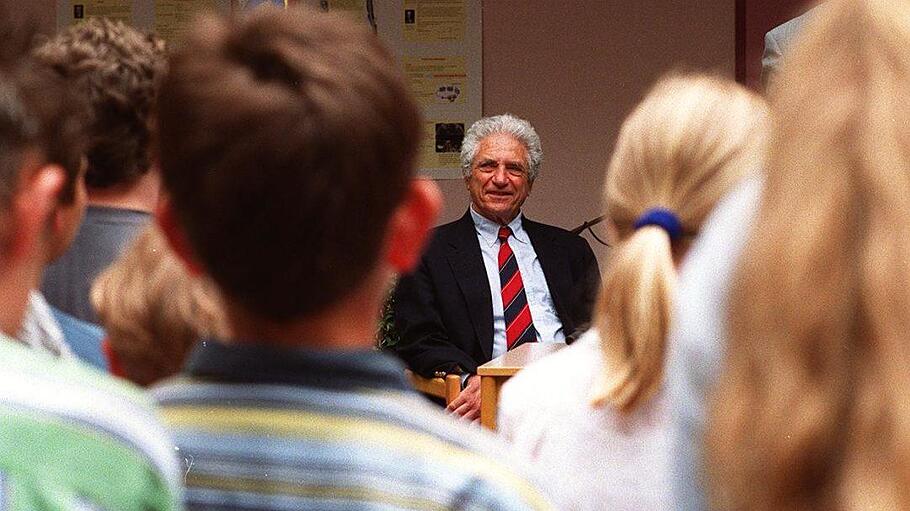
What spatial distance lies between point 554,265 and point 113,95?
3087mm

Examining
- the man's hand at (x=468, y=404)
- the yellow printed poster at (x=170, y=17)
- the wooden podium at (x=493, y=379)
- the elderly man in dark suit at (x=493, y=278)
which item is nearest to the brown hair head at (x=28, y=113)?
the wooden podium at (x=493, y=379)

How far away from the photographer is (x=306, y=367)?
978mm

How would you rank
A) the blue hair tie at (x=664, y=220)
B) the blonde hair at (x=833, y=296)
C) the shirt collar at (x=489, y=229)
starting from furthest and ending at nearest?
the shirt collar at (x=489, y=229) → the blue hair tie at (x=664, y=220) → the blonde hair at (x=833, y=296)

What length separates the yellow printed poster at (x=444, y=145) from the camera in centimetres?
611

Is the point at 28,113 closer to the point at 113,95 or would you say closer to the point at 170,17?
the point at 113,95

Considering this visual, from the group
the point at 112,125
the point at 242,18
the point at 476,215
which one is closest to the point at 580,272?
the point at 476,215

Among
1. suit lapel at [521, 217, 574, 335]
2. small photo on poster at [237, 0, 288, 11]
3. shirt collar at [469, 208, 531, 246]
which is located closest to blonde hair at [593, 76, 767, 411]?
small photo on poster at [237, 0, 288, 11]

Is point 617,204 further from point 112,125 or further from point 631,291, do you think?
point 112,125

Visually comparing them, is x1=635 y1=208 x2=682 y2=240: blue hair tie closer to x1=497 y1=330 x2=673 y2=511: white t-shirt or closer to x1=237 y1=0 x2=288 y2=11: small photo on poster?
x1=497 y1=330 x2=673 y2=511: white t-shirt

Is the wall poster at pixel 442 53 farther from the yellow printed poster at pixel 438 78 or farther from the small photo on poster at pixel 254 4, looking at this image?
the small photo on poster at pixel 254 4

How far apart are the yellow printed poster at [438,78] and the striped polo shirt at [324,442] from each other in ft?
16.9

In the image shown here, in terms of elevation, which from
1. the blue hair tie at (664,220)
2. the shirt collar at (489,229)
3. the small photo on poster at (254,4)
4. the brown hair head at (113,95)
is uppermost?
the small photo on poster at (254,4)

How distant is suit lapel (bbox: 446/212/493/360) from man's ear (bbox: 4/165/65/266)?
11.4 ft

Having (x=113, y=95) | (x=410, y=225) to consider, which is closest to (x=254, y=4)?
(x=113, y=95)
